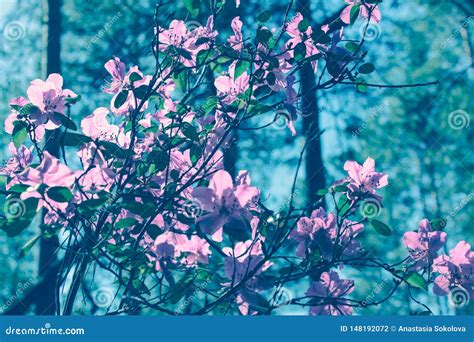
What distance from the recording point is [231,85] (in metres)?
1.66

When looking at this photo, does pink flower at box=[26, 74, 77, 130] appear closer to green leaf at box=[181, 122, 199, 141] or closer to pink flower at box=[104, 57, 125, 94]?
pink flower at box=[104, 57, 125, 94]

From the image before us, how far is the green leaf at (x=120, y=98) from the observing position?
1.64 metres

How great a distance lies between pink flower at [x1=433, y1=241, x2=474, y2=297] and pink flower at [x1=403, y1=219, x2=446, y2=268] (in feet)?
0.11

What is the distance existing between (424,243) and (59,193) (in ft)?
3.84

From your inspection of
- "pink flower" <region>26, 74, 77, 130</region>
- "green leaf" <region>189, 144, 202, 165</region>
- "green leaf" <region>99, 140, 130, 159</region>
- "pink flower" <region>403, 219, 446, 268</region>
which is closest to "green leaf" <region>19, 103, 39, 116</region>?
"pink flower" <region>26, 74, 77, 130</region>

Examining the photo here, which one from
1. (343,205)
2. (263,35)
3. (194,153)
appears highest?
(263,35)

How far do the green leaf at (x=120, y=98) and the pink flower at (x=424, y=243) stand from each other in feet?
3.39

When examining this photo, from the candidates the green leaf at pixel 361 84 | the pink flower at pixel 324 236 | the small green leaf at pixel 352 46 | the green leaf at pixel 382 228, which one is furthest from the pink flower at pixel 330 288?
the small green leaf at pixel 352 46

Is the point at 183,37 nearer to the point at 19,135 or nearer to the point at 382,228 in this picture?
the point at 19,135

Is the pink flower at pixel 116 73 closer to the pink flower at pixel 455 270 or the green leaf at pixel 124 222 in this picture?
the green leaf at pixel 124 222

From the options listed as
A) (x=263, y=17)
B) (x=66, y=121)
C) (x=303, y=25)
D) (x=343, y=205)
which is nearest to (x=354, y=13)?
(x=303, y=25)

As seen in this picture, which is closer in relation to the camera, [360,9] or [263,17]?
[263,17]

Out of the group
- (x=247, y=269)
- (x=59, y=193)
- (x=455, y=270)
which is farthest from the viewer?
(x=455, y=270)

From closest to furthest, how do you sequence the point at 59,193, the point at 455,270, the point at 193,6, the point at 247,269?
1. the point at 59,193
2. the point at 247,269
3. the point at 193,6
4. the point at 455,270
